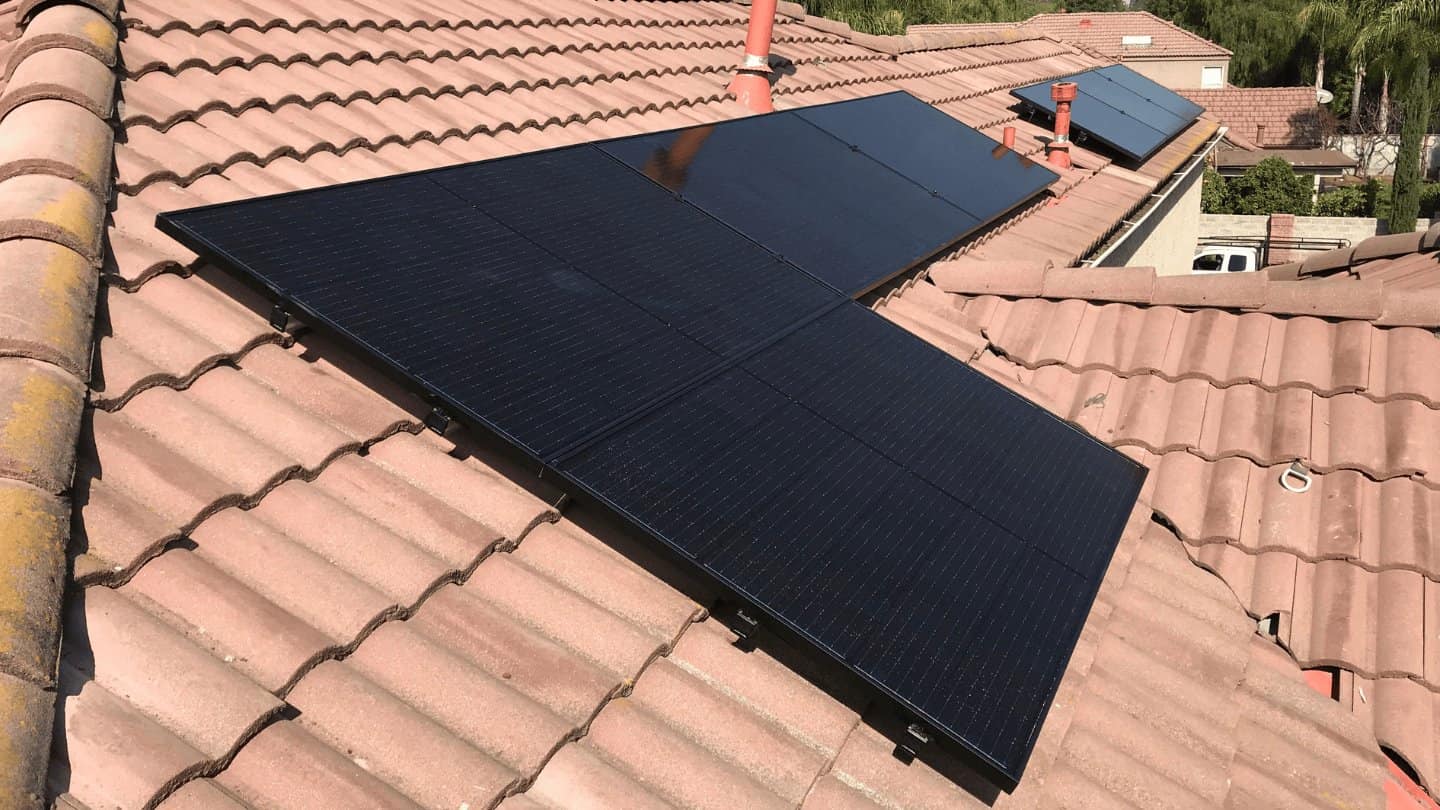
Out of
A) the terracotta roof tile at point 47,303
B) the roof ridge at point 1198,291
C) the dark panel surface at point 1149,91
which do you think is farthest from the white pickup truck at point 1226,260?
the terracotta roof tile at point 47,303

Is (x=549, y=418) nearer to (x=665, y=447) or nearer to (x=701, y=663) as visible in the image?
(x=665, y=447)

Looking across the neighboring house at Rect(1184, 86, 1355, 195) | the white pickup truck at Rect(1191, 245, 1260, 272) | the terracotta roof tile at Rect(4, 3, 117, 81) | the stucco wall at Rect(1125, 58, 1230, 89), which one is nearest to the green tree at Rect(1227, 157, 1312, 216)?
the white pickup truck at Rect(1191, 245, 1260, 272)

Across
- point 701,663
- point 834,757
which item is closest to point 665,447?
point 701,663

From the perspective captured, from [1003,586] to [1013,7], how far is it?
72629 millimetres

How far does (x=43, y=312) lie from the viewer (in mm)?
3967

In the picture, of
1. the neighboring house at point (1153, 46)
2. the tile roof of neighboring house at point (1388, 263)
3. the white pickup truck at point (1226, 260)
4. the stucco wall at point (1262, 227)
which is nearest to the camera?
the tile roof of neighboring house at point (1388, 263)

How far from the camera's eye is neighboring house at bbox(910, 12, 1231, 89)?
57625 mm

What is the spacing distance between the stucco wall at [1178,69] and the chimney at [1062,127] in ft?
166

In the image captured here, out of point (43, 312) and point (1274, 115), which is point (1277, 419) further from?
point (1274, 115)

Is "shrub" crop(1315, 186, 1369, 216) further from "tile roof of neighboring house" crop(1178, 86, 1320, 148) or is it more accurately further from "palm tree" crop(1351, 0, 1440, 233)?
"tile roof of neighboring house" crop(1178, 86, 1320, 148)

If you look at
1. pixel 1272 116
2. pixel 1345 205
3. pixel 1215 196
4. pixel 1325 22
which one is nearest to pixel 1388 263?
pixel 1215 196

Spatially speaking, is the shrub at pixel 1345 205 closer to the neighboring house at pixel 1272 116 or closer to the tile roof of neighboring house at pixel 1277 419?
the neighboring house at pixel 1272 116

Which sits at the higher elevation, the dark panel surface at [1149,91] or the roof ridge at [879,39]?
the roof ridge at [879,39]

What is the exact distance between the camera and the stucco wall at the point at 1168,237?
525 inches
